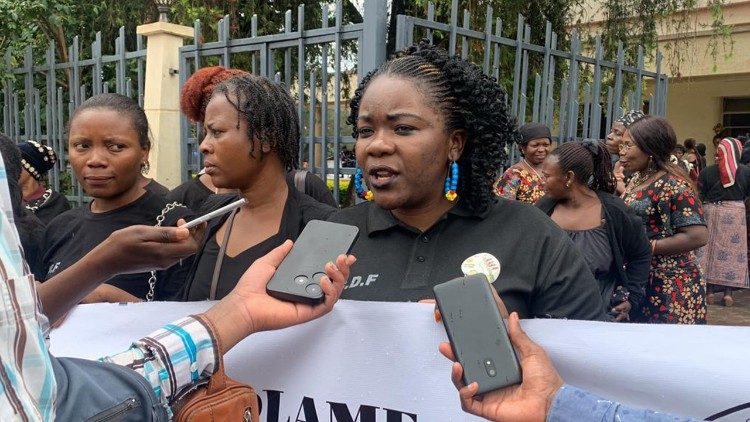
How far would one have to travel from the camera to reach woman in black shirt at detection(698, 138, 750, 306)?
6914mm

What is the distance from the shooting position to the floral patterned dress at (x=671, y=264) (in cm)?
394

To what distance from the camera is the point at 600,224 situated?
3.60 m

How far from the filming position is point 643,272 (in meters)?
3.63

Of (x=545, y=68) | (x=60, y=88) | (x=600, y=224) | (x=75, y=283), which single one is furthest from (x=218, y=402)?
(x=60, y=88)

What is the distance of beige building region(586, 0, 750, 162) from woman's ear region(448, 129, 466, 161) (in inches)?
422

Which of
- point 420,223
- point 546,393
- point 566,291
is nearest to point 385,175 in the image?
point 420,223

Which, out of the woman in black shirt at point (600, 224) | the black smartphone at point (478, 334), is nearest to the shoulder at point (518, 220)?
the black smartphone at point (478, 334)

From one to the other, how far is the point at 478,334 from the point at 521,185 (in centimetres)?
373

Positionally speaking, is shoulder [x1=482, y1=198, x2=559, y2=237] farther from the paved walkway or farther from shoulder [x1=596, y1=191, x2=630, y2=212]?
the paved walkway

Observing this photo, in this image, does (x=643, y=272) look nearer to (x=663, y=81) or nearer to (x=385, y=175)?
(x=385, y=175)

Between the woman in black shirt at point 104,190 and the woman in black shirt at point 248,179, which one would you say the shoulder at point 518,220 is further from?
the woman in black shirt at point 104,190

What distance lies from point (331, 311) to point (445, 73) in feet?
2.60

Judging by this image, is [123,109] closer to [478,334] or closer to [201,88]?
[201,88]

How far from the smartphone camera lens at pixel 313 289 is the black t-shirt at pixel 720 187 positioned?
709cm
